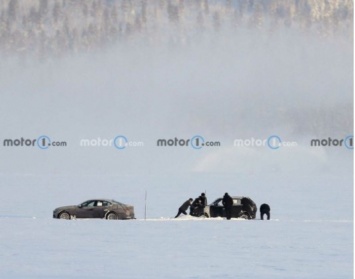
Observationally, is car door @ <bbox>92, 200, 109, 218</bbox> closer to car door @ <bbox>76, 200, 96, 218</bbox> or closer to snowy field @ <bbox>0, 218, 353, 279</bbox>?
car door @ <bbox>76, 200, 96, 218</bbox>

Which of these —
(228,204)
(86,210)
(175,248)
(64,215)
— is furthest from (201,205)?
(175,248)

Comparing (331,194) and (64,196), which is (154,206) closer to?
(64,196)

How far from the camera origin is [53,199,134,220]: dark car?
52594 millimetres

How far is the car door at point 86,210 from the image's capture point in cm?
5312

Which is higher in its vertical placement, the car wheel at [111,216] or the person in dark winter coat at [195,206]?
the person in dark winter coat at [195,206]

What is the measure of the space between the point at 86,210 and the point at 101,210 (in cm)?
71

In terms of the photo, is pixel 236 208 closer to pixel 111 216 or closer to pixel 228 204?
pixel 228 204

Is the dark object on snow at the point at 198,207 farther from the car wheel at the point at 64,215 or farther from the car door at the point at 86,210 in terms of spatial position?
the car wheel at the point at 64,215

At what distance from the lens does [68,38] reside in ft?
596

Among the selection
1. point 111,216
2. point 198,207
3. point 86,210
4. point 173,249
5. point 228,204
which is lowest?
point 173,249

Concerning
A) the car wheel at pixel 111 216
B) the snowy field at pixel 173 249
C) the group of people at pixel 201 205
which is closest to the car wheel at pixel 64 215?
the snowy field at pixel 173 249

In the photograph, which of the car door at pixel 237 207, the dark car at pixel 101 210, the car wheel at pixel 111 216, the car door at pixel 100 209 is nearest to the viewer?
the dark car at pixel 101 210

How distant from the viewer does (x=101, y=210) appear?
53250mm

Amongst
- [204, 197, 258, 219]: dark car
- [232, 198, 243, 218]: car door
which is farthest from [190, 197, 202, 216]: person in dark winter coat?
[232, 198, 243, 218]: car door
